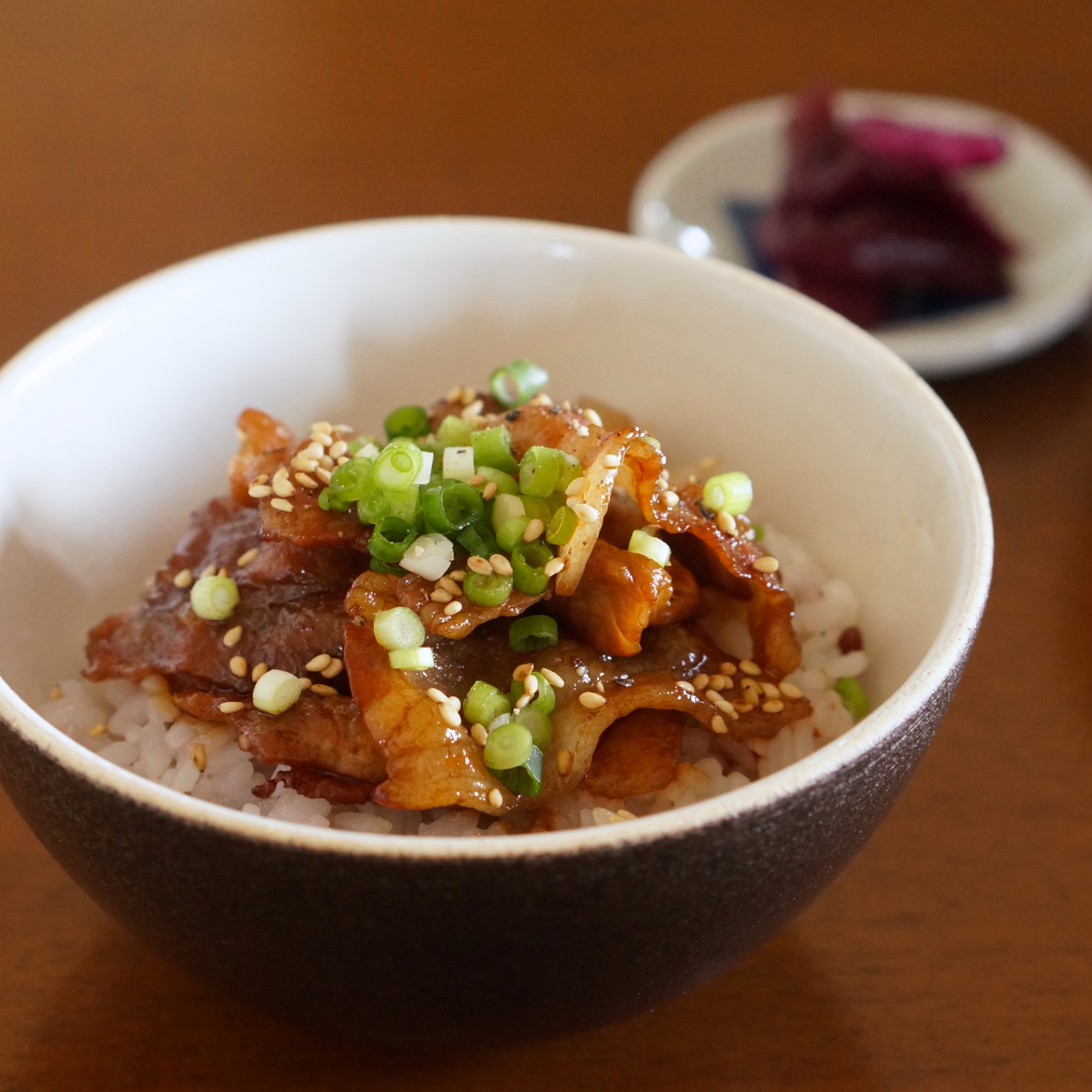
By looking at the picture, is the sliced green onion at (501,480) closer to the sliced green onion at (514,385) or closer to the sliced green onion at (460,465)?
the sliced green onion at (460,465)

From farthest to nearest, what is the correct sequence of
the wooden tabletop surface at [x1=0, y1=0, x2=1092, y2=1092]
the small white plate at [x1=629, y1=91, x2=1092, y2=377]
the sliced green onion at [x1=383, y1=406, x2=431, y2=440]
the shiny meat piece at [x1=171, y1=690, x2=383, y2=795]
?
the small white plate at [x1=629, y1=91, x2=1092, y2=377]
the sliced green onion at [x1=383, y1=406, x2=431, y2=440]
the wooden tabletop surface at [x1=0, y1=0, x2=1092, y2=1092]
the shiny meat piece at [x1=171, y1=690, x2=383, y2=795]

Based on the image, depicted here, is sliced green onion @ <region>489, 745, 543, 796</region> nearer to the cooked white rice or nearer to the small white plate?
the cooked white rice

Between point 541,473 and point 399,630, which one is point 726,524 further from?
point 399,630

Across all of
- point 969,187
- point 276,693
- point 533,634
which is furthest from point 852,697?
point 969,187

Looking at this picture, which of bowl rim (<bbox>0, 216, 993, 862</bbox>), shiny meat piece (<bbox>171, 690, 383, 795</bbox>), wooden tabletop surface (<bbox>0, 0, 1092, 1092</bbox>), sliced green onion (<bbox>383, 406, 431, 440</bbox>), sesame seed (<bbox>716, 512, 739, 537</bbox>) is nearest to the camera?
bowl rim (<bbox>0, 216, 993, 862</bbox>)

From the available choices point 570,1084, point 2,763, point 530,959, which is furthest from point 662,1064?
point 2,763

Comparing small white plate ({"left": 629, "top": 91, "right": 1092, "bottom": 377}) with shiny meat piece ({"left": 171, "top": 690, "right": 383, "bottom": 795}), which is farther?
small white plate ({"left": 629, "top": 91, "right": 1092, "bottom": 377})

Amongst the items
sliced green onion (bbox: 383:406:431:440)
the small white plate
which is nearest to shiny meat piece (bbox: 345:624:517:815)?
sliced green onion (bbox: 383:406:431:440)

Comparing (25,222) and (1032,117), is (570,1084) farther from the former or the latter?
(1032,117)
